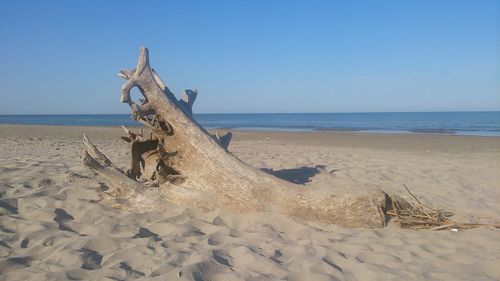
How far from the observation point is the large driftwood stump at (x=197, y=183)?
166 inches

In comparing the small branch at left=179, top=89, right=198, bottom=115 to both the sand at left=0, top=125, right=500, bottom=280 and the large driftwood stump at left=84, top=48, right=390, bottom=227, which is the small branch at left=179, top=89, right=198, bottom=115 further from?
the sand at left=0, top=125, right=500, bottom=280

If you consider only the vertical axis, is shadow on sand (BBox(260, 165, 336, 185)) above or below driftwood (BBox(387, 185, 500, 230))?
above

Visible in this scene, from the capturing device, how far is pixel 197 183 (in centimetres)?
463

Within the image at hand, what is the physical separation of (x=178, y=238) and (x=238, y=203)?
0.98m

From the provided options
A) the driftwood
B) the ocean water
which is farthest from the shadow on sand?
the ocean water

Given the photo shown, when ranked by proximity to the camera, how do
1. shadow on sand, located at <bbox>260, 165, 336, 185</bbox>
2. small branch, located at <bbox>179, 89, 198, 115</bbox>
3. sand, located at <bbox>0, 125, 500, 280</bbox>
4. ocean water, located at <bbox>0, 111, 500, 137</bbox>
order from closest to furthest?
sand, located at <bbox>0, 125, 500, 280</bbox> → small branch, located at <bbox>179, 89, 198, 115</bbox> → shadow on sand, located at <bbox>260, 165, 336, 185</bbox> → ocean water, located at <bbox>0, 111, 500, 137</bbox>

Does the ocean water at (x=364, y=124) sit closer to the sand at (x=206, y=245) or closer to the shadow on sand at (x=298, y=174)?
the shadow on sand at (x=298, y=174)

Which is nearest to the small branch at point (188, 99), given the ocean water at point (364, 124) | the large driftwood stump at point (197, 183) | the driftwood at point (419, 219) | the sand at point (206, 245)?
the large driftwood stump at point (197, 183)

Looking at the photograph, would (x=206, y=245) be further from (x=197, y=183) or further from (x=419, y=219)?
(x=419, y=219)

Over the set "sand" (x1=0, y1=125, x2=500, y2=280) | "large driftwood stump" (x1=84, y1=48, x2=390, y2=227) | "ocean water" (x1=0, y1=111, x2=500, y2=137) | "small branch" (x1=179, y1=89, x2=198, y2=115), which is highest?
"small branch" (x1=179, y1=89, x2=198, y2=115)

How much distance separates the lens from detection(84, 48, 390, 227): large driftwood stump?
421 centimetres

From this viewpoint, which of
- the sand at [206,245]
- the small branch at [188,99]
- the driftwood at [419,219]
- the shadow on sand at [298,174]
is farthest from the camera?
the shadow on sand at [298,174]

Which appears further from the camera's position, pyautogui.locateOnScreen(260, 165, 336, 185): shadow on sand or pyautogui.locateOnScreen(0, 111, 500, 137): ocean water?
pyautogui.locateOnScreen(0, 111, 500, 137): ocean water

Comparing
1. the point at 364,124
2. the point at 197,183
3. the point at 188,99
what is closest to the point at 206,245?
the point at 197,183
